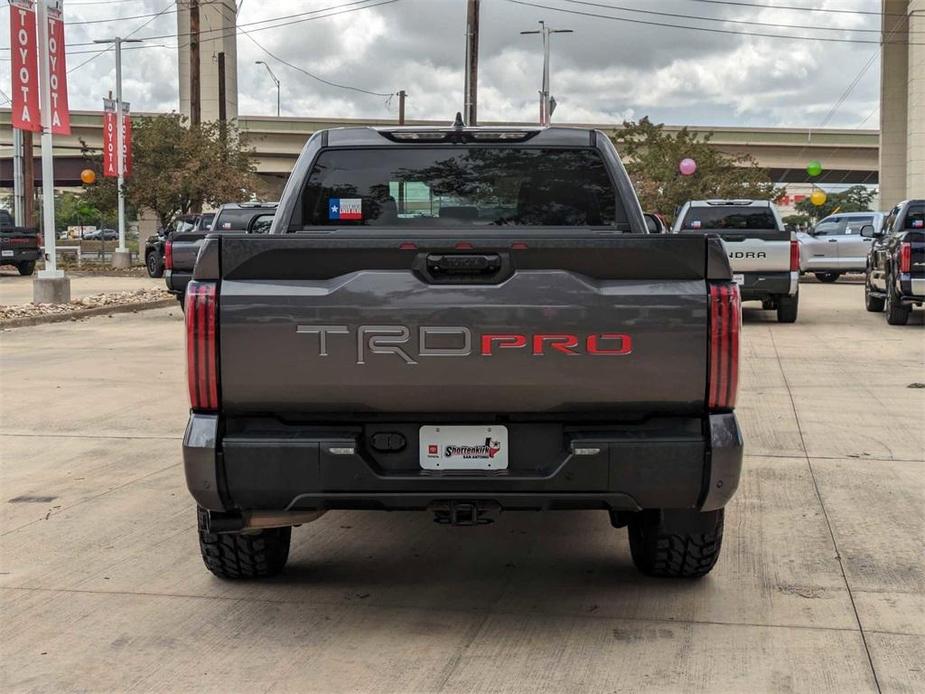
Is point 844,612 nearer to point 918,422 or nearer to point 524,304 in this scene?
point 524,304

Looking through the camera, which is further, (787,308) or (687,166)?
(687,166)

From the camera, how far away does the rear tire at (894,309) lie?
16884mm

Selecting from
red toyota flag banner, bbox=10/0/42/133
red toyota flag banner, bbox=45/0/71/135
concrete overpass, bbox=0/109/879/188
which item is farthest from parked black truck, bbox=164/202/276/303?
concrete overpass, bbox=0/109/879/188

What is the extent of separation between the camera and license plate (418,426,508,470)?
4.41 meters

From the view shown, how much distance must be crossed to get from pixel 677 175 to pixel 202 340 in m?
43.1

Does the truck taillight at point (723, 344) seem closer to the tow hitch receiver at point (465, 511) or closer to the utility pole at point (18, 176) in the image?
the tow hitch receiver at point (465, 511)

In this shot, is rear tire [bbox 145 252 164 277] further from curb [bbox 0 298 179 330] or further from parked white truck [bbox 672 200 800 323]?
parked white truck [bbox 672 200 800 323]

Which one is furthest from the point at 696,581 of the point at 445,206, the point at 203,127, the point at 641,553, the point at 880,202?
the point at 880,202

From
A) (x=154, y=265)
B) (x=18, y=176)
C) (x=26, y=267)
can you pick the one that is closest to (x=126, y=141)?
(x=26, y=267)

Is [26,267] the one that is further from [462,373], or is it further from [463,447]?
[462,373]

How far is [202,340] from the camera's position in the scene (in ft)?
14.0

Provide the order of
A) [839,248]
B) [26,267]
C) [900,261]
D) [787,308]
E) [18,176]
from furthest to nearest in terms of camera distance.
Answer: [18,176] → [26,267] → [839,248] → [787,308] → [900,261]

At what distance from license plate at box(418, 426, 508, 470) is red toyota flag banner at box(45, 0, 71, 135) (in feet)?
59.6

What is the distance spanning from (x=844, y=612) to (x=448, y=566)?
182cm
